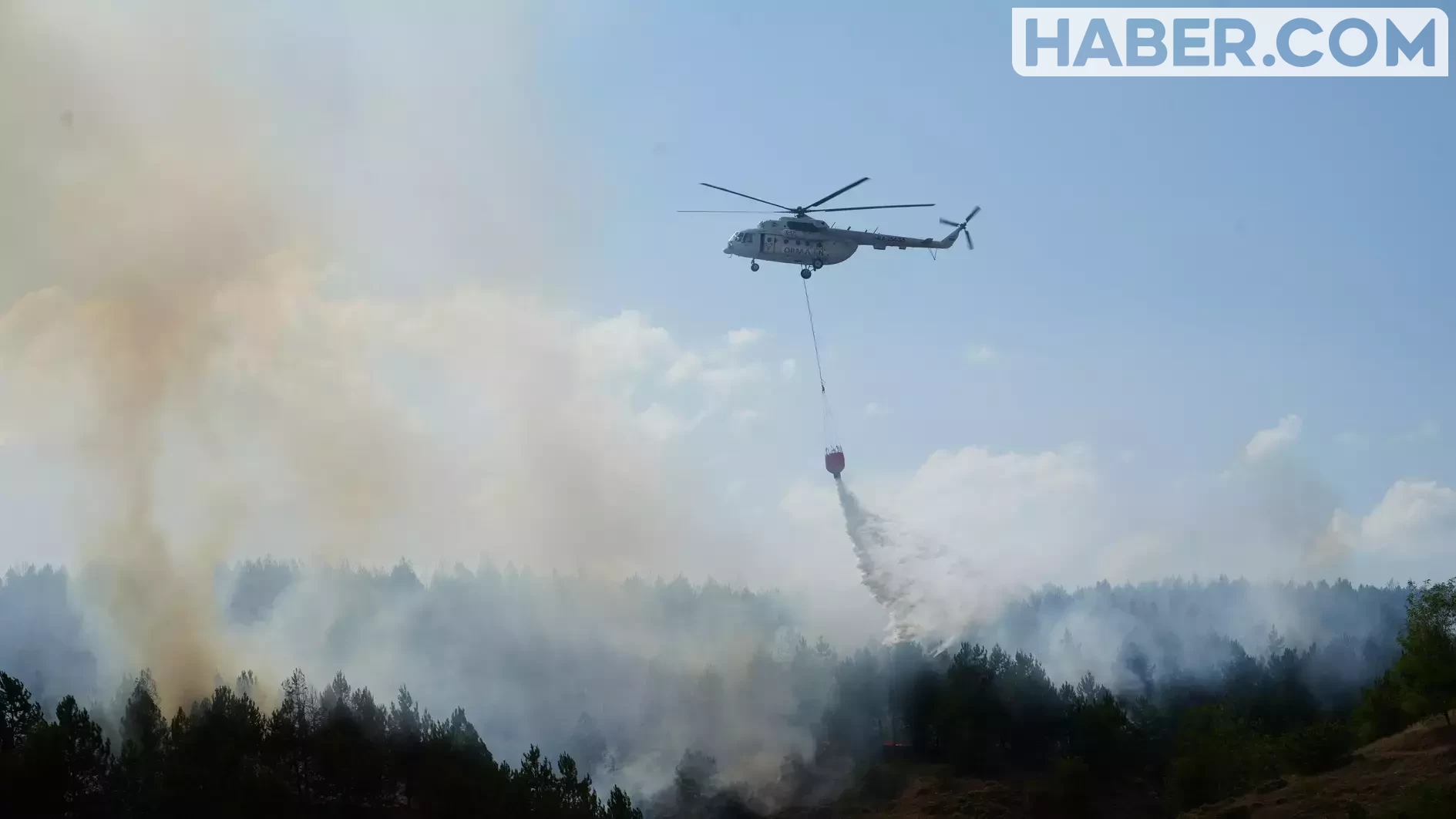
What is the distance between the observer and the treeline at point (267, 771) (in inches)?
4247

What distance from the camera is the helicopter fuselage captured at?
9656cm

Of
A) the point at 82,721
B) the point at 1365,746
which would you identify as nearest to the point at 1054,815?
the point at 1365,746

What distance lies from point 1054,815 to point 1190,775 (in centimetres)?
1342

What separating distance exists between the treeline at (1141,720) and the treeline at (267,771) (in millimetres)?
39909

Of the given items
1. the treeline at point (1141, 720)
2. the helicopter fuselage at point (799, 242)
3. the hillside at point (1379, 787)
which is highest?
the helicopter fuselage at point (799, 242)

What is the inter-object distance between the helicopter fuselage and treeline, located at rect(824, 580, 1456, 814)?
51083mm

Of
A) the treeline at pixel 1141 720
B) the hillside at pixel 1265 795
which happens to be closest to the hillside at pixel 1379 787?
the hillside at pixel 1265 795

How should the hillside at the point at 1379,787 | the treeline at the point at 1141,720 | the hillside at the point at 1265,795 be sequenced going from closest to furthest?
the hillside at the point at 1379,787 → the hillside at the point at 1265,795 → the treeline at the point at 1141,720

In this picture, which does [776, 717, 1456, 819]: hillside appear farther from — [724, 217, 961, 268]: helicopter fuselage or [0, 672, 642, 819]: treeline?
[724, 217, 961, 268]: helicopter fuselage

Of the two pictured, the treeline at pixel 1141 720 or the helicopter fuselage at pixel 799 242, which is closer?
the helicopter fuselage at pixel 799 242

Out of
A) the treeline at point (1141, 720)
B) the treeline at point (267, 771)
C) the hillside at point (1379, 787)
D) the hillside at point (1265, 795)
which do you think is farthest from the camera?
the treeline at point (1141, 720)

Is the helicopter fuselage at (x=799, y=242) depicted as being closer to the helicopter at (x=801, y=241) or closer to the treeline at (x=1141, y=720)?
the helicopter at (x=801, y=241)

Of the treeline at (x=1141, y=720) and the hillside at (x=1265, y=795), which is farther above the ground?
the treeline at (x=1141, y=720)

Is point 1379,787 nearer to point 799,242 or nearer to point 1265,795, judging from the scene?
point 1265,795
